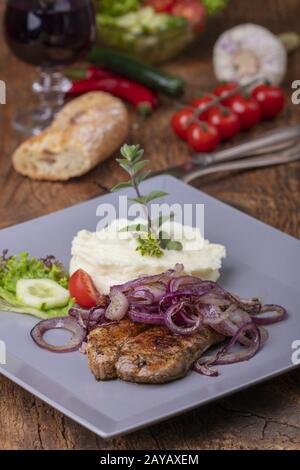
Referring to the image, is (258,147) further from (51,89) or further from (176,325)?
(176,325)

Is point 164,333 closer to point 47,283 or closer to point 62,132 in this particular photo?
point 47,283

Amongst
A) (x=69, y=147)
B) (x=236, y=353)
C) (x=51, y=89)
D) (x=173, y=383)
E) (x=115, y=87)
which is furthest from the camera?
(x=115, y=87)

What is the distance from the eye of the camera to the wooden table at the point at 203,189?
3162 millimetres

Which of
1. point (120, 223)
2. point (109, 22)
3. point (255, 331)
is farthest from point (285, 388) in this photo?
point (109, 22)

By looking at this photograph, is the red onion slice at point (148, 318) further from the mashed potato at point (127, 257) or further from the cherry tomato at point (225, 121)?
the cherry tomato at point (225, 121)

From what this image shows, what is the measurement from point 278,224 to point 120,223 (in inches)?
48.3

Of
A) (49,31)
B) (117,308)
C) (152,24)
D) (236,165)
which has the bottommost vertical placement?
(236,165)

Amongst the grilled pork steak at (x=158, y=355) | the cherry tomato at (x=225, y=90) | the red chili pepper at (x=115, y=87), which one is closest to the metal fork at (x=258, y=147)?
the cherry tomato at (x=225, y=90)

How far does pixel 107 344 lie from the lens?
3258 mm

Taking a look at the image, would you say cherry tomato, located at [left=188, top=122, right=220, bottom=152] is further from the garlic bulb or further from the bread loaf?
the garlic bulb

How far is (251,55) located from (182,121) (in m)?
0.99

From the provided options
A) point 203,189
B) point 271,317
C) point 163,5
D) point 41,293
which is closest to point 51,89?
point 163,5

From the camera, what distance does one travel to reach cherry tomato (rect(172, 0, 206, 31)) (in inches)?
262

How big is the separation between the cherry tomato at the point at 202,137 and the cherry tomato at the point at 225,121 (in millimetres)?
114
